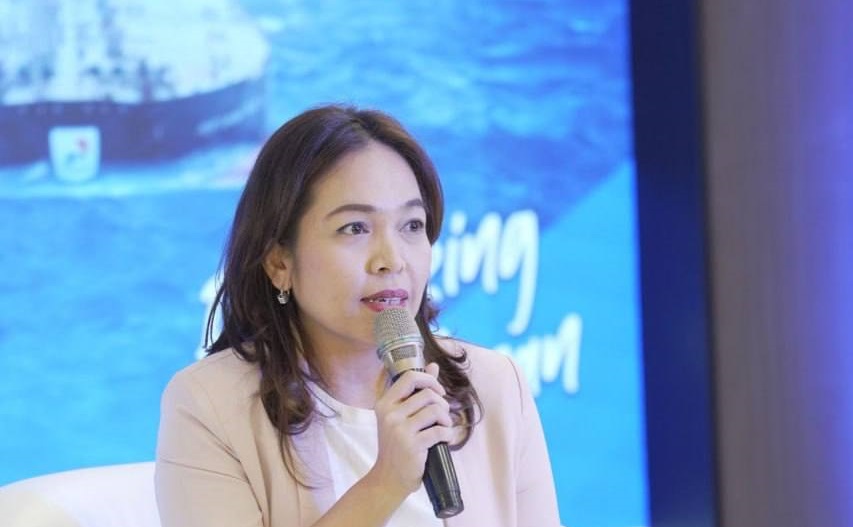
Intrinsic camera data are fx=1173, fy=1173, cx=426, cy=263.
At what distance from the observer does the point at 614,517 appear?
4.03 metres

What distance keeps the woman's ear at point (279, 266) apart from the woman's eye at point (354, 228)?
0.12 m

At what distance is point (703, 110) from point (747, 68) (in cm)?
19

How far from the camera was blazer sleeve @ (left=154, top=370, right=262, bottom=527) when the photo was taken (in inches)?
67.5

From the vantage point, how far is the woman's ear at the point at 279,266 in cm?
183

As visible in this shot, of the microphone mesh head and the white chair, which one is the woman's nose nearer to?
the microphone mesh head

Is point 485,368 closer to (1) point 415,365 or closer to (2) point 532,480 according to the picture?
(2) point 532,480

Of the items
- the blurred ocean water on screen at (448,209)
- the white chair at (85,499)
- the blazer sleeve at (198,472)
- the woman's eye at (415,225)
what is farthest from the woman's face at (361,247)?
the blurred ocean water on screen at (448,209)

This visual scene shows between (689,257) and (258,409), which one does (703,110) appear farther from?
(258,409)

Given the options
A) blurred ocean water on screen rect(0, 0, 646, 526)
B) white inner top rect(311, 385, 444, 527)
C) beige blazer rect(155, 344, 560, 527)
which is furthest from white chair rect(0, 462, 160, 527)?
blurred ocean water on screen rect(0, 0, 646, 526)

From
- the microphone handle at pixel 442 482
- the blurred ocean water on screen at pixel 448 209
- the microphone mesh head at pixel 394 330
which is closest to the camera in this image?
the microphone handle at pixel 442 482

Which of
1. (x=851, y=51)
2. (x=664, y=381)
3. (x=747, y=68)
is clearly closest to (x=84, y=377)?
(x=664, y=381)

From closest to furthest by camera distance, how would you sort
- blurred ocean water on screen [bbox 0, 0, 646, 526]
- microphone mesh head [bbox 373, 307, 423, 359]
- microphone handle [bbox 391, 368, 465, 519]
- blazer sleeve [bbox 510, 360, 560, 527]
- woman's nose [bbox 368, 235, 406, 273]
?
1. microphone handle [bbox 391, 368, 465, 519]
2. microphone mesh head [bbox 373, 307, 423, 359]
3. woman's nose [bbox 368, 235, 406, 273]
4. blazer sleeve [bbox 510, 360, 560, 527]
5. blurred ocean water on screen [bbox 0, 0, 646, 526]

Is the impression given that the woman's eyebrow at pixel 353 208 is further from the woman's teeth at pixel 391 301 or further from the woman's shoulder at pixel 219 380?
the woman's shoulder at pixel 219 380

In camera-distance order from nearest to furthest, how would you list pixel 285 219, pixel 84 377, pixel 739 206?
pixel 285 219 < pixel 84 377 < pixel 739 206
